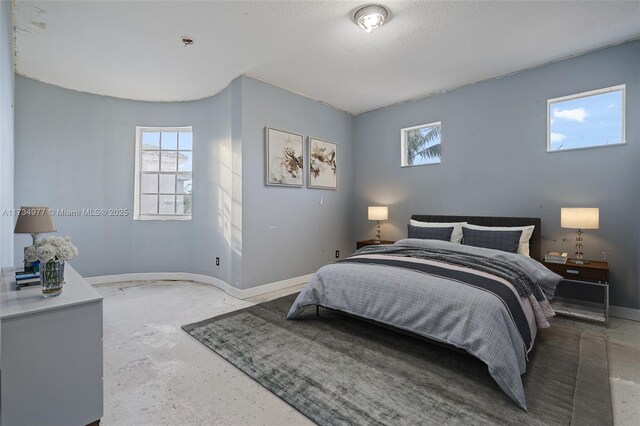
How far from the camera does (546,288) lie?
268 cm

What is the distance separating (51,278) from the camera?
1.42 meters

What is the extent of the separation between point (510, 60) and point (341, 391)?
378 centimetres


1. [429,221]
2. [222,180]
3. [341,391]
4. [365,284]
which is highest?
[222,180]

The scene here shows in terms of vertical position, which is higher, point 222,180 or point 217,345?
point 222,180

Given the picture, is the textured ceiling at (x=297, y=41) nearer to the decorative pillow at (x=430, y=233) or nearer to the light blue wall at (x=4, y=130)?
the light blue wall at (x=4, y=130)

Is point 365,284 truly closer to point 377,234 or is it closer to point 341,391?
point 341,391

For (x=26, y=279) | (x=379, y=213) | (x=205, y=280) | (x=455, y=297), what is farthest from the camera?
(x=379, y=213)

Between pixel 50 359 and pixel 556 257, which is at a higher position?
pixel 556 257

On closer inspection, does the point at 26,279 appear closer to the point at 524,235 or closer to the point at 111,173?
the point at 111,173

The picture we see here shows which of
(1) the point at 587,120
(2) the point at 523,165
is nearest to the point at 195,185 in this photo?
(2) the point at 523,165

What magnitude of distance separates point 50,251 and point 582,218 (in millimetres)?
4137

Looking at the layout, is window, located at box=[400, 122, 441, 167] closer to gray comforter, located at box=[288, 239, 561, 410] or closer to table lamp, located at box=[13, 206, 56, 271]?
gray comforter, located at box=[288, 239, 561, 410]

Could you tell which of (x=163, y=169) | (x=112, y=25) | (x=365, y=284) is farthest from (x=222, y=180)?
(x=365, y=284)

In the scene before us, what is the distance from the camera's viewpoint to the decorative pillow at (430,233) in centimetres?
362
